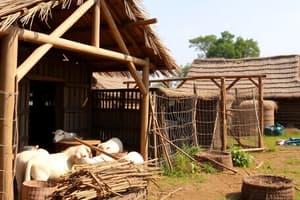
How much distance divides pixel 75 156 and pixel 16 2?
2.77m

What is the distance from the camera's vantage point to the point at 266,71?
23234 millimetres

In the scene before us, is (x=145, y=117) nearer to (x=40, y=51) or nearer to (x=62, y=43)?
(x=62, y=43)

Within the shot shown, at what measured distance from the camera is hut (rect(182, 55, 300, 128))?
21156 millimetres

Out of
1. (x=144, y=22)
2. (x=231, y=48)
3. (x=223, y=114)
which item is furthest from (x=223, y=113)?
(x=231, y=48)

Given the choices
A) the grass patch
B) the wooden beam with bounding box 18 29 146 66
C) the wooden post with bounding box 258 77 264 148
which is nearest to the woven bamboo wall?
the wooden beam with bounding box 18 29 146 66

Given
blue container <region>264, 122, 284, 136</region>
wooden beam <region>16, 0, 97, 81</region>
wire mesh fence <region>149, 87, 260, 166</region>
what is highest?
wooden beam <region>16, 0, 97, 81</region>

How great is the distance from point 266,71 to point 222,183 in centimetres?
1640

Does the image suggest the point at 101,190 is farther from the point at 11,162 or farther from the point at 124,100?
the point at 124,100

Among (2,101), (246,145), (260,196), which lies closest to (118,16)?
(2,101)

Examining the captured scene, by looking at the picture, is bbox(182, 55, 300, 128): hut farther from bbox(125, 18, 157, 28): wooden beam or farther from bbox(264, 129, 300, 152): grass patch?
bbox(125, 18, 157, 28): wooden beam

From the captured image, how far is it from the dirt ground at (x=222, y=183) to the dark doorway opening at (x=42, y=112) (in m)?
4.44

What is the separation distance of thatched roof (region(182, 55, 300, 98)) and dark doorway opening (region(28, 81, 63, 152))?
12.2m

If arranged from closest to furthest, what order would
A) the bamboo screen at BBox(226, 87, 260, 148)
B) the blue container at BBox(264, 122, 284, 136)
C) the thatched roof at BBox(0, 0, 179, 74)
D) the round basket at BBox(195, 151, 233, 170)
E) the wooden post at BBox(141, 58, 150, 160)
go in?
the thatched roof at BBox(0, 0, 179, 74)
the wooden post at BBox(141, 58, 150, 160)
the round basket at BBox(195, 151, 233, 170)
the bamboo screen at BBox(226, 87, 260, 148)
the blue container at BBox(264, 122, 284, 136)

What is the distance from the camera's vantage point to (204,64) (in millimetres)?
25297
